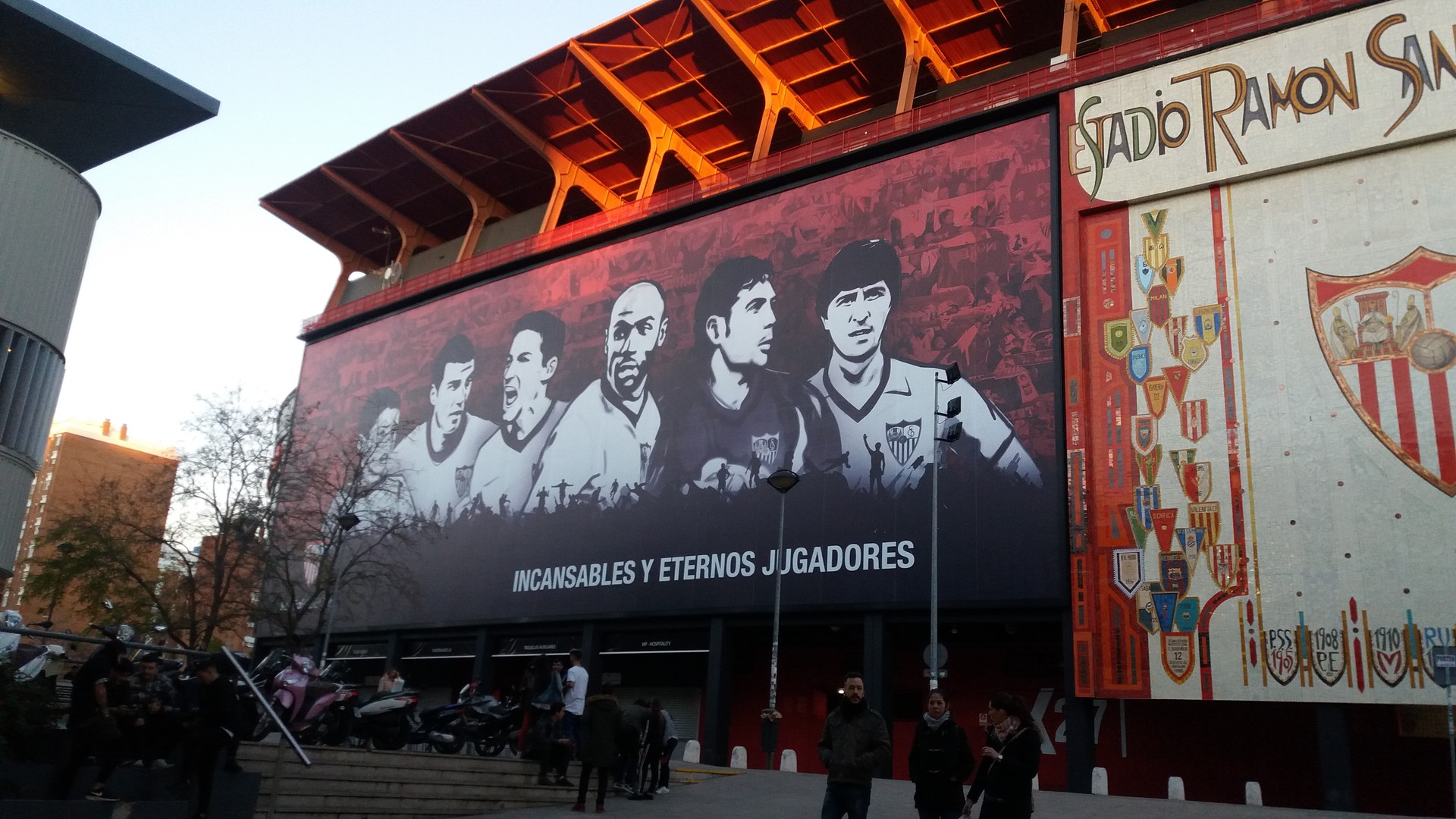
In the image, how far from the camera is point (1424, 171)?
862 inches

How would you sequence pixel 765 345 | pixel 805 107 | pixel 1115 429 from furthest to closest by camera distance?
pixel 805 107
pixel 765 345
pixel 1115 429

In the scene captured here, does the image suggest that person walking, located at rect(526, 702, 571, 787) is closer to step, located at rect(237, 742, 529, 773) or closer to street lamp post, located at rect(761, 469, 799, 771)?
step, located at rect(237, 742, 529, 773)

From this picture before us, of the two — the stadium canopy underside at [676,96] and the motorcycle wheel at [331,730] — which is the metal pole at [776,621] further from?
the stadium canopy underside at [676,96]

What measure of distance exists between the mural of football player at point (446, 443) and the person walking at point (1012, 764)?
2945 cm

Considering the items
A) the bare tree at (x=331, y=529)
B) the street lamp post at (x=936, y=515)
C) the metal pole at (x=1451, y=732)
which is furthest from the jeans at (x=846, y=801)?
the bare tree at (x=331, y=529)

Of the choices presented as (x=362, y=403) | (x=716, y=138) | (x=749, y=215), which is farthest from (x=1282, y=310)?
(x=362, y=403)

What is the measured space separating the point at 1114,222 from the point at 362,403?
93.4 ft

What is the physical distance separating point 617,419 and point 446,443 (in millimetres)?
8107

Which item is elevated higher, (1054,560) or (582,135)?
(582,135)

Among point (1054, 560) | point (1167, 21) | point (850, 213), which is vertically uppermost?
point (1167, 21)

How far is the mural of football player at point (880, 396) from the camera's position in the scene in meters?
24.9

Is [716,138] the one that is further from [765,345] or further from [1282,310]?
[1282,310]

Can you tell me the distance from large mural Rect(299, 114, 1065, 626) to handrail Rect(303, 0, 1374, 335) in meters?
0.85

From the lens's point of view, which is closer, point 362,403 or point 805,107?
point 805,107
